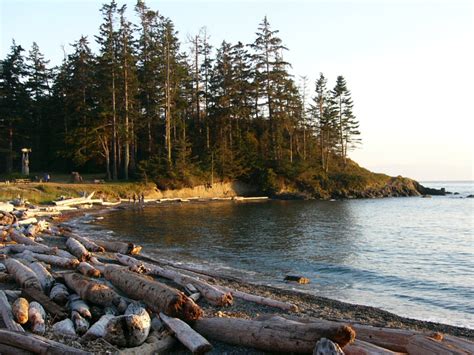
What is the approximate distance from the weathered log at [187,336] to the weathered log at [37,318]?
1.98m

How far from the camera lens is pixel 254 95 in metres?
69.9

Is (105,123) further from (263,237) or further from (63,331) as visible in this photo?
(63,331)

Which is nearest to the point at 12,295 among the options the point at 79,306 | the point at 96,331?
the point at 79,306

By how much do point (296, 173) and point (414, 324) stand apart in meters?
58.1

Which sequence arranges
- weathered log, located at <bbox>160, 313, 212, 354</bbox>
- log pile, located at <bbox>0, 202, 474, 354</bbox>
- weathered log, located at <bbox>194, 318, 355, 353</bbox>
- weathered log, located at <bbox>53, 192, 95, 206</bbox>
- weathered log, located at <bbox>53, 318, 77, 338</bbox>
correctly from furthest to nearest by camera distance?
weathered log, located at <bbox>53, 192, 95, 206</bbox>
weathered log, located at <bbox>53, 318, 77, 338</bbox>
weathered log, located at <bbox>160, 313, 212, 354</bbox>
log pile, located at <bbox>0, 202, 474, 354</bbox>
weathered log, located at <bbox>194, 318, 355, 353</bbox>

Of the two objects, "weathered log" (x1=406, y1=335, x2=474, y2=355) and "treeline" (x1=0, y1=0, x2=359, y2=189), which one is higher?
"treeline" (x1=0, y1=0, x2=359, y2=189)

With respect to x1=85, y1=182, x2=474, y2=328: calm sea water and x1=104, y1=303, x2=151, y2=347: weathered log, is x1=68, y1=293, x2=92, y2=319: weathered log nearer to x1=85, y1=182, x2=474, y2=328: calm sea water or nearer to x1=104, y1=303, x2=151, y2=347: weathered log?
x1=104, y1=303, x2=151, y2=347: weathered log

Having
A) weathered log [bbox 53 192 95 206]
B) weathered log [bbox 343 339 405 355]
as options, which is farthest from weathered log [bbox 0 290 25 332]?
weathered log [bbox 53 192 95 206]

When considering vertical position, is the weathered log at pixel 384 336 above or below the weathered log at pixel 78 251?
below

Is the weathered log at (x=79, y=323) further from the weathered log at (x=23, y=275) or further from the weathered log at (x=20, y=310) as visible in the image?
the weathered log at (x=23, y=275)

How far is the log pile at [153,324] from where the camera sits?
20.5 feet

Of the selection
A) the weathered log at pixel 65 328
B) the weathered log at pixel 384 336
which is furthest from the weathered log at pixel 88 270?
the weathered log at pixel 384 336

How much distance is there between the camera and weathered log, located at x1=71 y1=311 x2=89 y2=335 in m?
7.47

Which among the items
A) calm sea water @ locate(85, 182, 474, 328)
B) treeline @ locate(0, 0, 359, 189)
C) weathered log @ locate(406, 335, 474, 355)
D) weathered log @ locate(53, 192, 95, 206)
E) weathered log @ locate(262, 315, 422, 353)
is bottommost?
calm sea water @ locate(85, 182, 474, 328)
